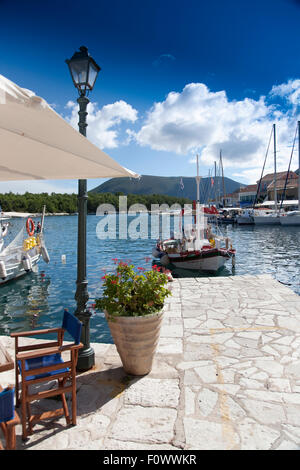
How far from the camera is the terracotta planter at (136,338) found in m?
3.52

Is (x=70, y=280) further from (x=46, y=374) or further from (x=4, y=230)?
(x=46, y=374)

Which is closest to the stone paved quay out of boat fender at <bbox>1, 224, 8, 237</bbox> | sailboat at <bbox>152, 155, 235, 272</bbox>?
sailboat at <bbox>152, 155, 235, 272</bbox>

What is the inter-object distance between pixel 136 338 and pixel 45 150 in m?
2.34

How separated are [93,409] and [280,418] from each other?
6.18 feet

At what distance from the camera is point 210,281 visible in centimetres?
907

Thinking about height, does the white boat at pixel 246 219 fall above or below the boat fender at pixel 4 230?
above

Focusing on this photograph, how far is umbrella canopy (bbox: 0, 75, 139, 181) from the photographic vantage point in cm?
203

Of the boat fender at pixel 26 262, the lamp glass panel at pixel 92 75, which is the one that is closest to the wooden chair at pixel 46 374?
the lamp glass panel at pixel 92 75

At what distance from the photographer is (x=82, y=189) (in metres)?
4.09

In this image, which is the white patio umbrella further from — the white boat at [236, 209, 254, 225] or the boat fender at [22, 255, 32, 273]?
the white boat at [236, 209, 254, 225]

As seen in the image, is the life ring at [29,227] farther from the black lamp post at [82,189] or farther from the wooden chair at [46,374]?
the wooden chair at [46,374]

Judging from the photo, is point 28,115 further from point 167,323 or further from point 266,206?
point 266,206

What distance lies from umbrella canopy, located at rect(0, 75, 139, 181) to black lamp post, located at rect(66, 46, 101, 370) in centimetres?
57
